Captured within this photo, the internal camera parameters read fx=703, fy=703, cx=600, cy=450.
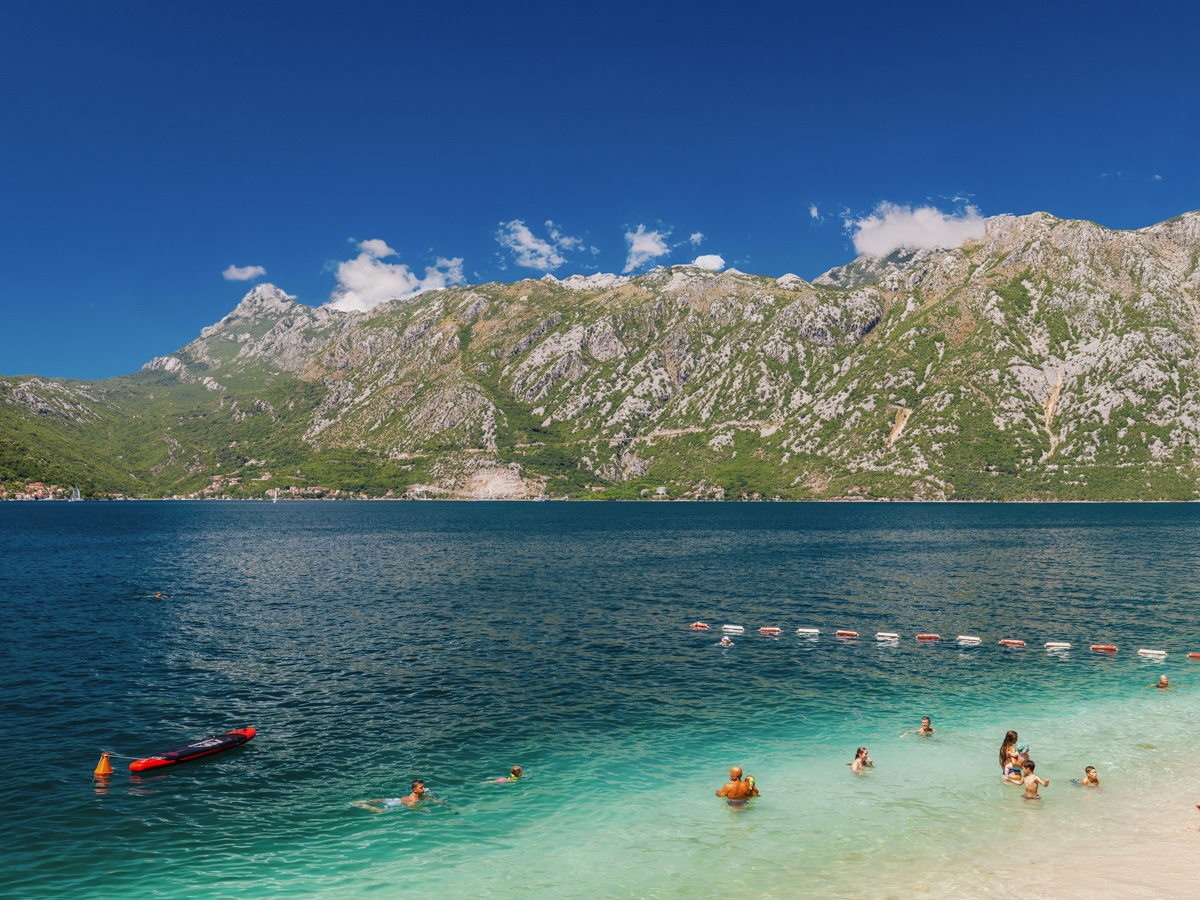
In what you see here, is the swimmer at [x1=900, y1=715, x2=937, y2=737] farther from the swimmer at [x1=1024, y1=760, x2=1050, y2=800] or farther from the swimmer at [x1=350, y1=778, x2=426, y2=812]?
the swimmer at [x1=350, y1=778, x2=426, y2=812]

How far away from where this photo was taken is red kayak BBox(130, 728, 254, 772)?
39.5 meters

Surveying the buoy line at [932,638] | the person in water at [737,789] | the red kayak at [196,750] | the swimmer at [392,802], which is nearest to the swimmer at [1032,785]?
the person in water at [737,789]

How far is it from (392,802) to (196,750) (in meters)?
14.4

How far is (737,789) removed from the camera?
35.7m

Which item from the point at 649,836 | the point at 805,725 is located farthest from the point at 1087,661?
the point at 649,836

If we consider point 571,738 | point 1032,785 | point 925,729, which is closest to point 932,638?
point 925,729

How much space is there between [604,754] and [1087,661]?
51.1 metres

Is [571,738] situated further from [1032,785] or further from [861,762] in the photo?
[1032,785]

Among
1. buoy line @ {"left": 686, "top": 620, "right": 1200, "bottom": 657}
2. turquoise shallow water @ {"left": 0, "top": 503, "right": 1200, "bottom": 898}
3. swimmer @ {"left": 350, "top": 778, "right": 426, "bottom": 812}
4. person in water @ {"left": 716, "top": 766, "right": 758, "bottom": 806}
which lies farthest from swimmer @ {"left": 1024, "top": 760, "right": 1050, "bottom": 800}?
buoy line @ {"left": 686, "top": 620, "right": 1200, "bottom": 657}

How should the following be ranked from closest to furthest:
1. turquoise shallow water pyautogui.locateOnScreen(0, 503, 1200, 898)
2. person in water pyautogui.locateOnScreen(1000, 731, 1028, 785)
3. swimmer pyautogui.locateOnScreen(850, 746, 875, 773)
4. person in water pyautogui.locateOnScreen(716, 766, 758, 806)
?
turquoise shallow water pyautogui.locateOnScreen(0, 503, 1200, 898) < person in water pyautogui.locateOnScreen(716, 766, 758, 806) < person in water pyautogui.locateOnScreen(1000, 731, 1028, 785) < swimmer pyautogui.locateOnScreen(850, 746, 875, 773)

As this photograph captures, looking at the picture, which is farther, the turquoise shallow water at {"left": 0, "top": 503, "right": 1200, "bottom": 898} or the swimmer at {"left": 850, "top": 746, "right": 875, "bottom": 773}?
the swimmer at {"left": 850, "top": 746, "right": 875, "bottom": 773}

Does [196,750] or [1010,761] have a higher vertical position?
[1010,761]

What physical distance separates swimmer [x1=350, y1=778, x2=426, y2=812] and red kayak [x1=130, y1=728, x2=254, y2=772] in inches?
485

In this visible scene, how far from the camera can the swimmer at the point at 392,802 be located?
1374 inches
